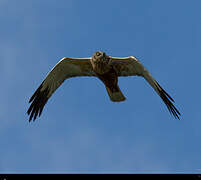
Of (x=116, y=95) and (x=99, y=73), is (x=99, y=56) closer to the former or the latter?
(x=99, y=73)

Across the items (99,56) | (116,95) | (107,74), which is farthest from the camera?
(116,95)

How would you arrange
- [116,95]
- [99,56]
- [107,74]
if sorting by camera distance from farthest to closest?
[116,95] → [107,74] → [99,56]

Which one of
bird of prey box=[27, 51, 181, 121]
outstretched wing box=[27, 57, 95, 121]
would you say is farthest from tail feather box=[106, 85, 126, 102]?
outstretched wing box=[27, 57, 95, 121]

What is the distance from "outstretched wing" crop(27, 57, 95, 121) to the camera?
10.5m

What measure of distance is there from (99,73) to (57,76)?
52.3 inches

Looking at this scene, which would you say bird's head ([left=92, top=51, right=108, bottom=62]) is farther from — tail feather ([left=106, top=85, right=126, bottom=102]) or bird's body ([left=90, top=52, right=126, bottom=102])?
tail feather ([left=106, top=85, right=126, bottom=102])

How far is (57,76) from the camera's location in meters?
10.7

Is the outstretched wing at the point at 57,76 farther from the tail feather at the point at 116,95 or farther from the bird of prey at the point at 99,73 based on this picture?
the tail feather at the point at 116,95

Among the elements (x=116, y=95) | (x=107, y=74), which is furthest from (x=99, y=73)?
(x=116, y=95)

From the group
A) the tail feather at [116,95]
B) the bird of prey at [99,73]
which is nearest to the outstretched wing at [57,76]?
the bird of prey at [99,73]

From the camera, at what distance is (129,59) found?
32.8ft
